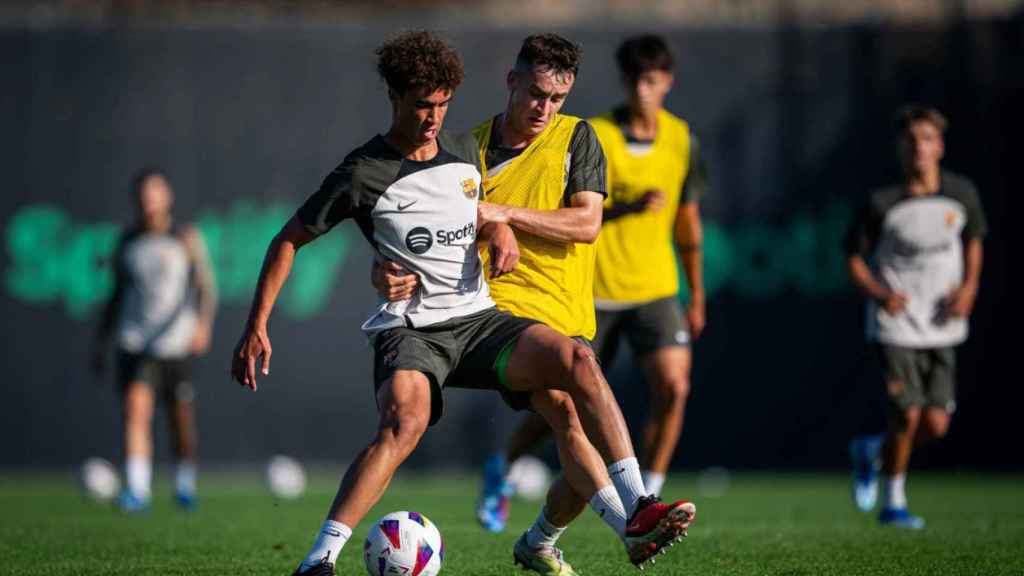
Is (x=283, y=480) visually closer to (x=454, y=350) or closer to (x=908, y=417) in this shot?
(x=908, y=417)

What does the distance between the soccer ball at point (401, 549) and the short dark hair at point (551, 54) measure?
1934mm

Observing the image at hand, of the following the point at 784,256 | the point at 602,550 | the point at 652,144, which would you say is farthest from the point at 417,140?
the point at 784,256

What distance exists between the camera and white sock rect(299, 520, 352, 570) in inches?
221

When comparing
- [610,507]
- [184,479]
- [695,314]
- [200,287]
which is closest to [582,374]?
[610,507]

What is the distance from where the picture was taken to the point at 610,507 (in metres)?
6.03

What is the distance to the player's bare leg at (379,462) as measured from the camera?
18.5 feet

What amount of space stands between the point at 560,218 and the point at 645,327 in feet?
10.6

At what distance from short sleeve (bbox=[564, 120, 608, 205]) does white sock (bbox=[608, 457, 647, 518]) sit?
1214mm

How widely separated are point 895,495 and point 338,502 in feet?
17.2

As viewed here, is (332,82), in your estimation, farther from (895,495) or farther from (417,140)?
(417,140)

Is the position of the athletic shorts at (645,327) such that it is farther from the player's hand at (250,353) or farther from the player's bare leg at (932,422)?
the player's hand at (250,353)

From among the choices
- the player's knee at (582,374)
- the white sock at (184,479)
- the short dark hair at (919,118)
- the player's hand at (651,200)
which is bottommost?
the white sock at (184,479)

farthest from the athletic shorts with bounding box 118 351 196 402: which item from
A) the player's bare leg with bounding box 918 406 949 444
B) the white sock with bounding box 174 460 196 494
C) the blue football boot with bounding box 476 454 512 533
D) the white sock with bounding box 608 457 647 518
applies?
the white sock with bounding box 608 457 647 518

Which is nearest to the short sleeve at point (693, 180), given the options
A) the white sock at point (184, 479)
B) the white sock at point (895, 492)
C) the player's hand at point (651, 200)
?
the player's hand at point (651, 200)
